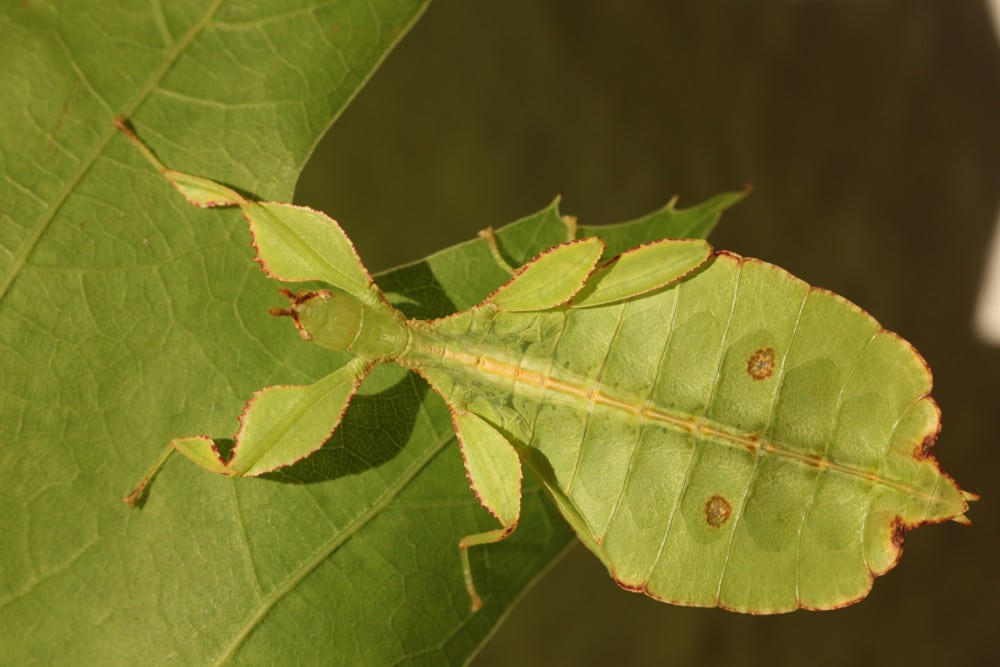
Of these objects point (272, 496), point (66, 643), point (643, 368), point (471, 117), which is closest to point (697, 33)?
point (471, 117)

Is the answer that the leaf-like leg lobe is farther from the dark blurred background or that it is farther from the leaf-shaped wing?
the dark blurred background

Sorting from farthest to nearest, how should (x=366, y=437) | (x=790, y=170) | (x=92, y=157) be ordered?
1. (x=790, y=170)
2. (x=366, y=437)
3. (x=92, y=157)

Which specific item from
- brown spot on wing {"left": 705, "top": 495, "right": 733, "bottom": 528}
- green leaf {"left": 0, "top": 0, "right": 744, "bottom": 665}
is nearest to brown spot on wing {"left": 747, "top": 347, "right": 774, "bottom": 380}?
brown spot on wing {"left": 705, "top": 495, "right": 733, "bottom": 528}

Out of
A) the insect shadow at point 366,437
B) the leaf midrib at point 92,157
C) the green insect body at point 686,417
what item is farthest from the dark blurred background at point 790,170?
the leaf midrib at point 92,157

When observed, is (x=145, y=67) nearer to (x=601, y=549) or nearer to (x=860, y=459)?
(x=601, y=549)

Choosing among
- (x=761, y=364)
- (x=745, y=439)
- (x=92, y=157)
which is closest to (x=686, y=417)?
(x=745, y=439)

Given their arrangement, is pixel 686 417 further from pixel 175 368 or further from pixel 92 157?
pixel 92 157
